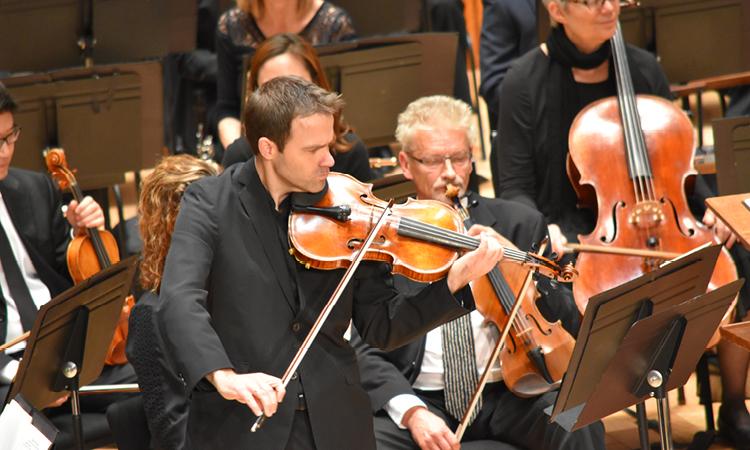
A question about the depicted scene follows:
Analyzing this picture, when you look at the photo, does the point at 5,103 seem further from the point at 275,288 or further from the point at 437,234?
the point at 437,234

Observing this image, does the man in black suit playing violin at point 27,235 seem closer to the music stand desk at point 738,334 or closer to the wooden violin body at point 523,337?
the wooden violin body at point 523,337

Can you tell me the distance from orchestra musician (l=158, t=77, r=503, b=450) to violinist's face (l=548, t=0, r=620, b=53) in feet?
4.55

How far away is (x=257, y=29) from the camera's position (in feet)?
13.8

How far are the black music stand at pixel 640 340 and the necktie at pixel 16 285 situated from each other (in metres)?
1.65

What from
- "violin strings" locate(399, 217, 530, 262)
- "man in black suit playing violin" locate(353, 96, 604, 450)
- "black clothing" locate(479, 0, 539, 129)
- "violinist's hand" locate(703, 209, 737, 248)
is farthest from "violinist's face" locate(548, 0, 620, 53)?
"violin strings" locate(399, 217, 530, 262)

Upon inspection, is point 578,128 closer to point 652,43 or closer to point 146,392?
point 652,43

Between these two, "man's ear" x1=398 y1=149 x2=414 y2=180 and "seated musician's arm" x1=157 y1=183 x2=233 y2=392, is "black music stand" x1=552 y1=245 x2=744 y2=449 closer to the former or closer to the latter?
"seated musician's arm" x1=157 y1=183 x2=233 y2=392

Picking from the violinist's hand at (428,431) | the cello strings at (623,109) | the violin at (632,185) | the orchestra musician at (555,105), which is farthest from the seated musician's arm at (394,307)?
the orchestra musician at (555,105)

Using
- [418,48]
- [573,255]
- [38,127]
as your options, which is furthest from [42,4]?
[573,255]

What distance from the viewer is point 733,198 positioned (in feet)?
8.48

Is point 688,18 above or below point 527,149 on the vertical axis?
above

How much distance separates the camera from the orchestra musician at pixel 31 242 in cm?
322

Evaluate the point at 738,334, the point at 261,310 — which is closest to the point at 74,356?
the point at 261,310

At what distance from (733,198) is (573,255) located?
0.77 metres
